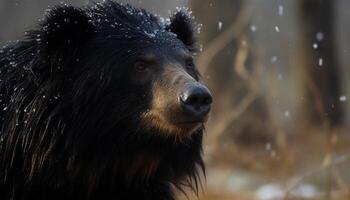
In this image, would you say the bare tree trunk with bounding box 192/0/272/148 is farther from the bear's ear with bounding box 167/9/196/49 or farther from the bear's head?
the bear's head

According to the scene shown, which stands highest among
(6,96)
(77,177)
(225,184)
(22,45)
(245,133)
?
(245,133)

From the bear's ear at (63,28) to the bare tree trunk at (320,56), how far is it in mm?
9934

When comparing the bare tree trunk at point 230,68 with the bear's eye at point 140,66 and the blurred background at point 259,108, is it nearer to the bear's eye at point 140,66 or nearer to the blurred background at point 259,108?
the blurred background at point 259,108

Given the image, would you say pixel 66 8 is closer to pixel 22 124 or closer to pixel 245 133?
pixel 22 124

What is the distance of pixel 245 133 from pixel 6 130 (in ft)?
30.0

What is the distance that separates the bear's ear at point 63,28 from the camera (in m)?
4.89

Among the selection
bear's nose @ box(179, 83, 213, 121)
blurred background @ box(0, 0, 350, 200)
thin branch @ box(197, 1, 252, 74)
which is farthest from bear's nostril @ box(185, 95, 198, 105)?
thin branch @ box(197, 1, 252, 74)

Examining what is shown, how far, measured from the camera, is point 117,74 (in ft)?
16.4

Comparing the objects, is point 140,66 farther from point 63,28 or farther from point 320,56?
point 320,56

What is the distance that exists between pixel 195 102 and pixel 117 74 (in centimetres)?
62

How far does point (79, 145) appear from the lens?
488 cm

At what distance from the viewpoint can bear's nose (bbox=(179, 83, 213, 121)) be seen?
181 inches

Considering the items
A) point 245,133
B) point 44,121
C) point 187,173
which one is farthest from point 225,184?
point 44,121

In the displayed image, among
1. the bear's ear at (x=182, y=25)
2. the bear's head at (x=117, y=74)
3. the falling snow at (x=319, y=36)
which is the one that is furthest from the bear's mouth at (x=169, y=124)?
the falling snow at (x=319, y=36)
